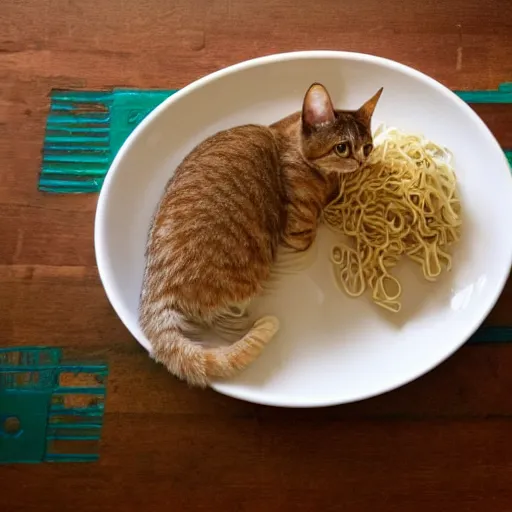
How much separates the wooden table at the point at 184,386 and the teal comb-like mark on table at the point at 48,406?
0.03m

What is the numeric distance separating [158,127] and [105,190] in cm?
19

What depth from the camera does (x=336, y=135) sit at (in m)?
1.19

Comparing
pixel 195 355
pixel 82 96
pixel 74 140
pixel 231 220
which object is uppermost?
pixel 82 96

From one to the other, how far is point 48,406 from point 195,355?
0.40 meters

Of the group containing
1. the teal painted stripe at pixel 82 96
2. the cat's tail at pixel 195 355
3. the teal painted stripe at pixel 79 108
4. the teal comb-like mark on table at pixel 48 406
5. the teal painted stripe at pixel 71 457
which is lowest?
the teal painted stripe at pixel 71 457

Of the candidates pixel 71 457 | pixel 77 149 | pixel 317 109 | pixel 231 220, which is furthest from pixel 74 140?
pixel 71 457

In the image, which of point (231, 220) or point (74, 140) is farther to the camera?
point (74, 140)

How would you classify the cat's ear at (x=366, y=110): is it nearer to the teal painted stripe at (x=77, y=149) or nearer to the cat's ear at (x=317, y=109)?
the cat's ear at (x=317, y=109)

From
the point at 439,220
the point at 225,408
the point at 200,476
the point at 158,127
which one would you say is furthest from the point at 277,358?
the point at 158,127

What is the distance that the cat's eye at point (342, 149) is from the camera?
3.93ft

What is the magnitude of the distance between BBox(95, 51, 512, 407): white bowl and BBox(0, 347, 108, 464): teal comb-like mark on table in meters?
0.23

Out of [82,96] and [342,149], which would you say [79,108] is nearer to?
[82,96]

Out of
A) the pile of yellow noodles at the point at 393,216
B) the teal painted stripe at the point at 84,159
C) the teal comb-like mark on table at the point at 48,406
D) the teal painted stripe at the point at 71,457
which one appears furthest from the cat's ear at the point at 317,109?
the teal painted stripe at the point at 71,457

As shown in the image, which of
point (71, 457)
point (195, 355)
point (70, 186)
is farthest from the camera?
point (70, 186)
